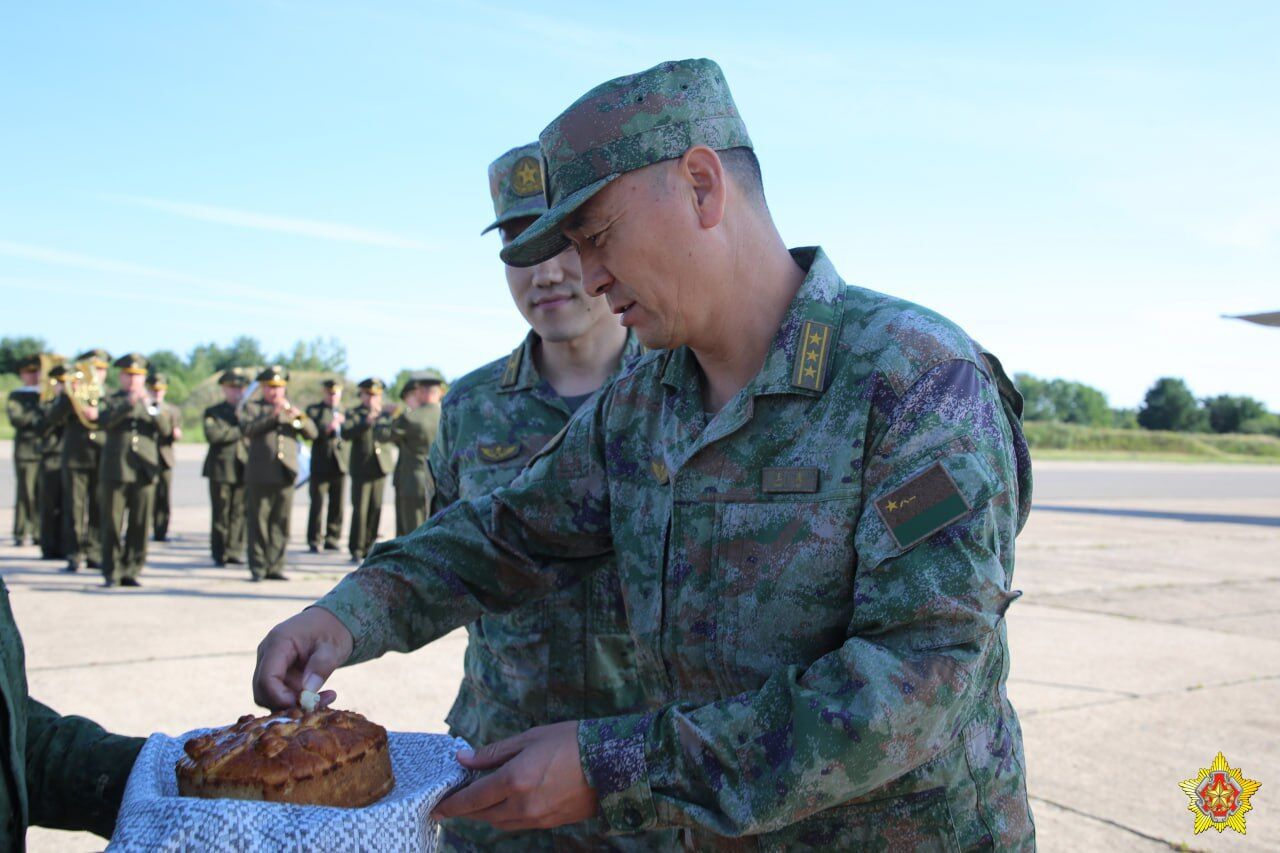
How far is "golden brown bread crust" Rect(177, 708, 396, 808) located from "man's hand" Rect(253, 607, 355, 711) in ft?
0.55

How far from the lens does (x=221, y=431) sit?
12.7 meters

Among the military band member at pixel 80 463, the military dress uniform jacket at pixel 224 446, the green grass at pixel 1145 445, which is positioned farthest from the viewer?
the green grass at pixel 1145 445

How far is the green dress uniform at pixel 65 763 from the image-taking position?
1.79 m

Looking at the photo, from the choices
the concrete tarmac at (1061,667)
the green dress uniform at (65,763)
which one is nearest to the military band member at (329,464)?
the concrete tarmac at (1061,667)

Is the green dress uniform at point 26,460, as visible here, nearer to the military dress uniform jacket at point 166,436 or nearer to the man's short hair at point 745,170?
the military dress uniform jacket at point 166,436

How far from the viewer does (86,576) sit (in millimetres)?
10688

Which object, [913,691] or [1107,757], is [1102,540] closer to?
[1107,757]

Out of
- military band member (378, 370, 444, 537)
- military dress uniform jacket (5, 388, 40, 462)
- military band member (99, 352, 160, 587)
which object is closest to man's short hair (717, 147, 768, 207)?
military band member (99, 352, 160, 587)

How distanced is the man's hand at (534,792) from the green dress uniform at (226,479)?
37.1 ft

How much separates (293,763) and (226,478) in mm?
11655

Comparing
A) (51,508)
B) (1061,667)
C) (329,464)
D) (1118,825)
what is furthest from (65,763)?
(329,464)

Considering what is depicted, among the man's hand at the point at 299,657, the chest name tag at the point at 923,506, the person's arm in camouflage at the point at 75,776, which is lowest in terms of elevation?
the person's arm in camouflage at the point at 75,776

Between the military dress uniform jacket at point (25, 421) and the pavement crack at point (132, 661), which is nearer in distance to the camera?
the pavement crack at point (132, 661)

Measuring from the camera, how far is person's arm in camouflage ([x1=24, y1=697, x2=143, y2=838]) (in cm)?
186
